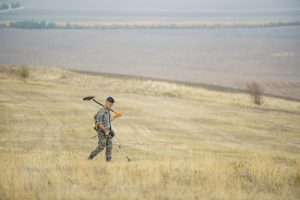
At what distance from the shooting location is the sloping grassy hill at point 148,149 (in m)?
12.0

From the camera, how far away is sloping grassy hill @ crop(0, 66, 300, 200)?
39.5 feet

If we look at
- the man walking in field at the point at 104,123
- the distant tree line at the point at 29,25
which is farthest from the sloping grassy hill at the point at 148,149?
the distant tree line at the point at 29,25

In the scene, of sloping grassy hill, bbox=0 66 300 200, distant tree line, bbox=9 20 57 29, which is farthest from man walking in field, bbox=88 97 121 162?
distant tree line, bbox=9 20 57 29

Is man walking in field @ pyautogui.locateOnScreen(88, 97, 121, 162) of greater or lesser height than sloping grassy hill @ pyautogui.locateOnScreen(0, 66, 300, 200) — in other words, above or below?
above

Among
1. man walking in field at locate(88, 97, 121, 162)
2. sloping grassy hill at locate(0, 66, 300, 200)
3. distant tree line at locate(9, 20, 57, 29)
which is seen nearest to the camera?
sloping grassy hill at locate(0, 66, 300, 200)

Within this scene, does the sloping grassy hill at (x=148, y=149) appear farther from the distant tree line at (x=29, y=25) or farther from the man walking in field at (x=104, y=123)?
the distant tree line at (x=29, y=25)

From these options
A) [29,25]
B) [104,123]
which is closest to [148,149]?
[104,123]

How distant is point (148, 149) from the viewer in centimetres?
2311

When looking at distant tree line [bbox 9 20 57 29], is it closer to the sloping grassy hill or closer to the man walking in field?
the sloping grassy hill

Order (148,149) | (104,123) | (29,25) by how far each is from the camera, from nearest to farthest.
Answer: (104,123), (148,149), (29,25)

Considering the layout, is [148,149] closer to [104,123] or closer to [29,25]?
[104,123]

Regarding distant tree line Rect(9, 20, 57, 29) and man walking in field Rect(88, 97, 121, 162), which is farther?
distant tree line Rect(9, 20, 57, 29)

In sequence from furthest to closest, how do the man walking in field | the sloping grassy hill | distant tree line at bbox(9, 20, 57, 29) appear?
distant tree line at bbox(9, 20, 57, 29) → the man walking in field → the sloping grassy hill

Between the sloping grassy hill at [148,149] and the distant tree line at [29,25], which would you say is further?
the distant tree line at [29,25]
